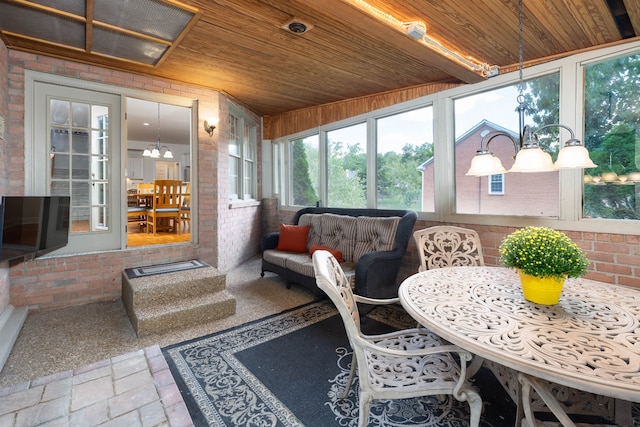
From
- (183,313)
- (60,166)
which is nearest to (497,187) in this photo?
(183,313)

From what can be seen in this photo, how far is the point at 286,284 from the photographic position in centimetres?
386

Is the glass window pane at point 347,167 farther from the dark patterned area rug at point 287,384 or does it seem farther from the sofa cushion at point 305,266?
the dark patterned area rug at point 287,384

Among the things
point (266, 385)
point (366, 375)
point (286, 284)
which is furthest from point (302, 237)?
point (366, 375)

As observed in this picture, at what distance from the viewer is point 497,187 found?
3.06 metres

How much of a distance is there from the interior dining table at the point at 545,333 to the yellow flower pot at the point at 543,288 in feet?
0.12

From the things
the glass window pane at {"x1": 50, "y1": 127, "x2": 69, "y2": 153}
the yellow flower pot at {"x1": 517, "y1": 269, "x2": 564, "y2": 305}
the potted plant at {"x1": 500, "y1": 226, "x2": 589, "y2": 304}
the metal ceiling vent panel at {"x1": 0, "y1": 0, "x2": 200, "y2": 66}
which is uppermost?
the metal ceiling vent panel at {"x1": 0, "y1": 0, "x2": 200, "y2": 66}

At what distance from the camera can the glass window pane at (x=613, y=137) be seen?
2369mm

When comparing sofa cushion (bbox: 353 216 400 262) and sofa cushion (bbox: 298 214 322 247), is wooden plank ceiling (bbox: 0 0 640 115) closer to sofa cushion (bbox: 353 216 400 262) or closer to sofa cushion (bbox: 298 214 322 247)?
sofa cushion (bbox: 353 216 400 262)

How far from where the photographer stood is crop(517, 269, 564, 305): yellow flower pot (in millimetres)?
1387

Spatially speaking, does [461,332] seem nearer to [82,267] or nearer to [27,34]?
[82,267]

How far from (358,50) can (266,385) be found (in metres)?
2.90

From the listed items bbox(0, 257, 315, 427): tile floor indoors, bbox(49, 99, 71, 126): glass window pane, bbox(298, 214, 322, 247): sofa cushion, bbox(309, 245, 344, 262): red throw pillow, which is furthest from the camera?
bbox(298, 214, 322, 247): sofa cushion

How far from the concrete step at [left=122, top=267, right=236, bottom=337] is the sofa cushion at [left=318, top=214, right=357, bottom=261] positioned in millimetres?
1412

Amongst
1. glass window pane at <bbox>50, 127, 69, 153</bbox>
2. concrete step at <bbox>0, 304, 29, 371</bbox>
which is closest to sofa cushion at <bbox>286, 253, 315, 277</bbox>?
concrete step at <bbox>0, 304, 29, 371</bbox>
